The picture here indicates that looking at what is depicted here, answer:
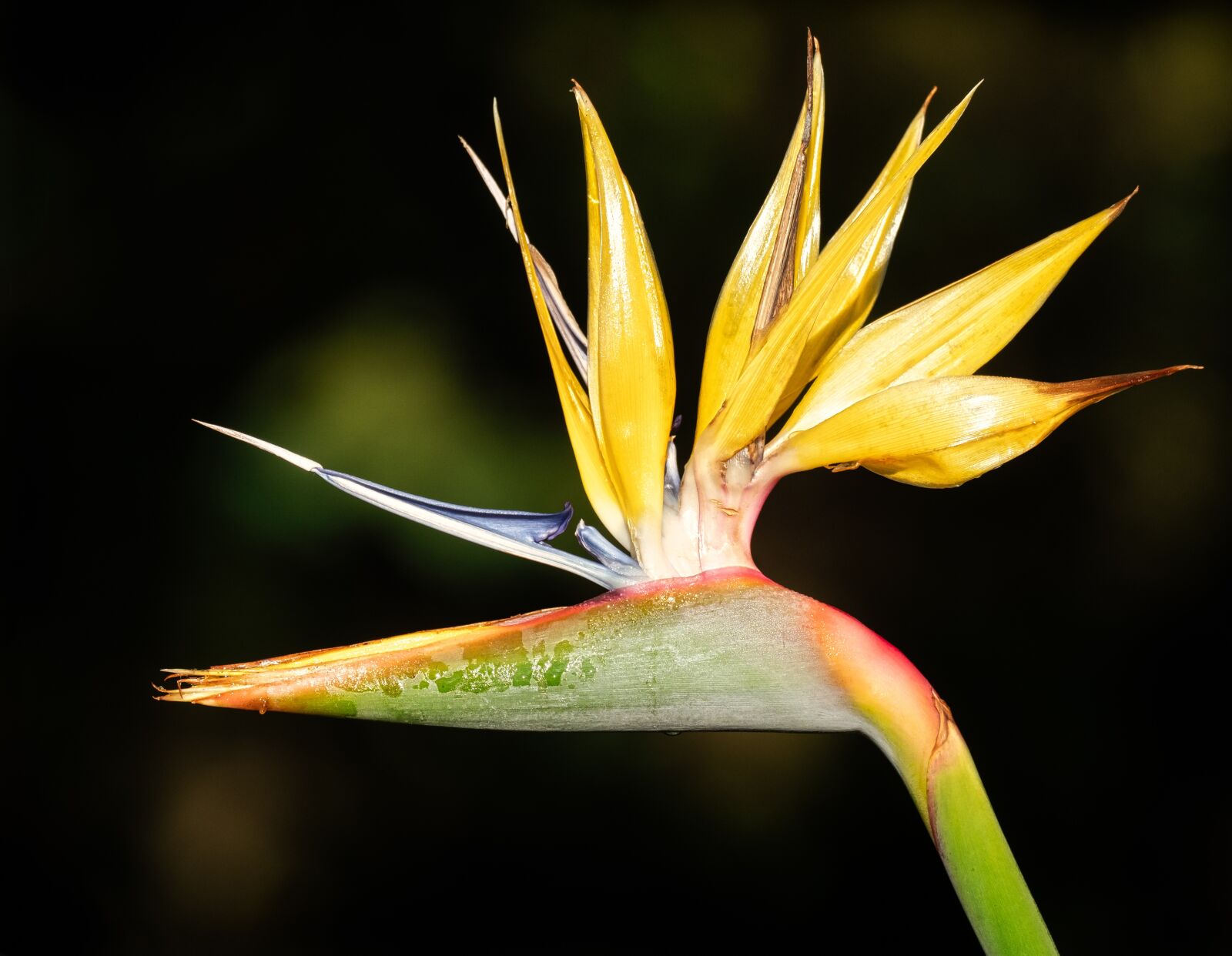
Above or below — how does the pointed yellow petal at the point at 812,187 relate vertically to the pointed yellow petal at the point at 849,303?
above

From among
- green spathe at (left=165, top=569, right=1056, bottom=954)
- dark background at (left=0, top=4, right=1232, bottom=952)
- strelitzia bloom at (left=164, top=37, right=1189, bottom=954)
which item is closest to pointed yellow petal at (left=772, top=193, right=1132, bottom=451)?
strelitzia bloom at (left=164, top=37, right=1189, bottom=954)

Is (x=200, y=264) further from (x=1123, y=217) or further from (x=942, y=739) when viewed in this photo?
(x=942, y=739)

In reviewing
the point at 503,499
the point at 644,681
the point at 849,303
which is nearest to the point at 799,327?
the point at 849,303

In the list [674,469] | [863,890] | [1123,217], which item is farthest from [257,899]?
[1123,217]

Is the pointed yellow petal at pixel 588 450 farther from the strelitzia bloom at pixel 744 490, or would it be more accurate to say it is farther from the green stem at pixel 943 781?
the green stem at pixel 943 781

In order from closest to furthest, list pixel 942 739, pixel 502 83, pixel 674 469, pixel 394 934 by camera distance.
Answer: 1. pixel 942 739
2. pixel 674 469
3. pixel 394 934
4. pixel 502 83

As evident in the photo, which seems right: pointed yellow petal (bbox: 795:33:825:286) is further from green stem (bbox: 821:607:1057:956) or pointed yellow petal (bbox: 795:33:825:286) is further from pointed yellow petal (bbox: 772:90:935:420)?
green stem (bbox: 821:607:1057:956)

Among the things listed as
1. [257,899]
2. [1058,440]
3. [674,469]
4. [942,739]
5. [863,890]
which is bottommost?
[863,890]

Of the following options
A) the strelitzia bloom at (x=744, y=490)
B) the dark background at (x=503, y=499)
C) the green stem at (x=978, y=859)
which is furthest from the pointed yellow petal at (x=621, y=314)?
the dark background at (x=503, y=499)
